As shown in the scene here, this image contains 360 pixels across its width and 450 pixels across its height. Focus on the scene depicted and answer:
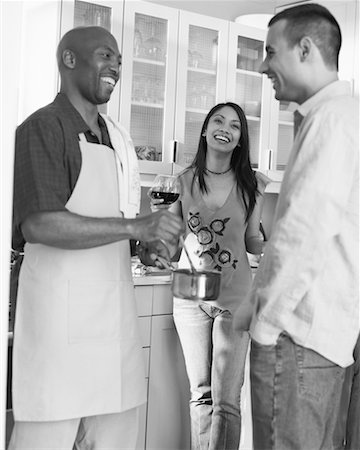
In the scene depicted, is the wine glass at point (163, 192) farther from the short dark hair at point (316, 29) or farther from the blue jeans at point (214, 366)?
the short dark hair at point (316, 29)

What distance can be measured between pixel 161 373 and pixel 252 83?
68.9 inches

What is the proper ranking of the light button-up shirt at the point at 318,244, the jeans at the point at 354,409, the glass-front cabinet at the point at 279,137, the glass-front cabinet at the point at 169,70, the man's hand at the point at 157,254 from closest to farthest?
the light button-up shirt at the point at 318,244, the man's hand at the point at 157,254, the jeans at the point at 354,409, the glass-front cabinet at the point at 169,70, the glass-front cabinet at the point at 279,137

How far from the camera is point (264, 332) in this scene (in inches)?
58.2

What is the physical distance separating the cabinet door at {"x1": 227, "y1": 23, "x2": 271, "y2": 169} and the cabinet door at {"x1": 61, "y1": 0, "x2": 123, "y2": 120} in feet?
2.25

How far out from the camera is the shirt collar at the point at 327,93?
1536 millimetres

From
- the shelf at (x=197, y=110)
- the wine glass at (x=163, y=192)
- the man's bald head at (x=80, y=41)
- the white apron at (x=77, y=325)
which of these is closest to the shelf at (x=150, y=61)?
the shelf at (x=197, y=110)

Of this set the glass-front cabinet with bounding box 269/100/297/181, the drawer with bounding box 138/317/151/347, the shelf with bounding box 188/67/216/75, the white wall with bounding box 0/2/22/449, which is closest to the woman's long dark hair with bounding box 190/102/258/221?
the drawer with bounding box 138/317/151/347

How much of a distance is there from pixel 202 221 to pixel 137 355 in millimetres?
801

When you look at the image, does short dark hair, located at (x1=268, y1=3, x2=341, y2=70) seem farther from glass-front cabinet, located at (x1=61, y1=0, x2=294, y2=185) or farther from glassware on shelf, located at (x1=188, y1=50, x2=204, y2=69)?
glassware on shelf, located at (x1=188, y1=50, x2=204, y2=69)

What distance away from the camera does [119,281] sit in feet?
5.68

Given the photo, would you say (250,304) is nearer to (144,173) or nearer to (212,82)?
(144,173)

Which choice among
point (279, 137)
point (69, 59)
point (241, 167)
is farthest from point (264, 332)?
point (279, 137)

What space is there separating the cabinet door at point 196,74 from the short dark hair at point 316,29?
1799 millimetres

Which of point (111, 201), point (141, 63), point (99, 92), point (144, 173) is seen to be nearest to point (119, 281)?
point (111, 201)
